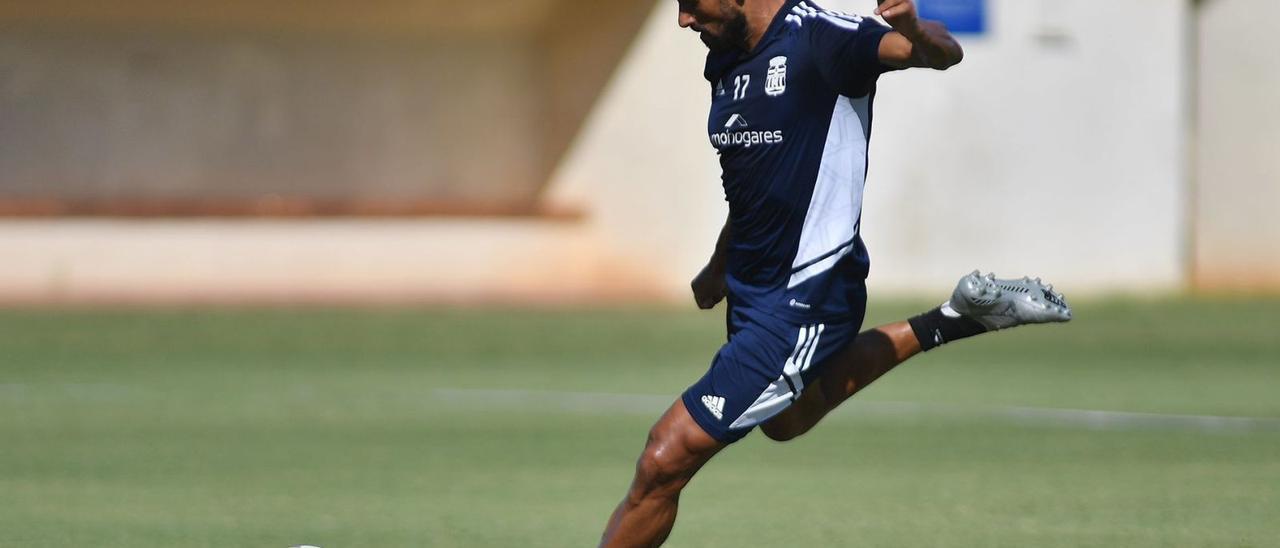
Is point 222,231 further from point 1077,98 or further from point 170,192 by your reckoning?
point 1077,98

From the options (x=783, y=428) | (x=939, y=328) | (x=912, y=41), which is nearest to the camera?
(x=912, y=41)

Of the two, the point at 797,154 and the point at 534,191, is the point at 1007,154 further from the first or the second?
the point at 797,154

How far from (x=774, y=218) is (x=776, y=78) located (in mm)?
466

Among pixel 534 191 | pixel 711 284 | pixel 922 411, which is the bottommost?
pixel 711 284

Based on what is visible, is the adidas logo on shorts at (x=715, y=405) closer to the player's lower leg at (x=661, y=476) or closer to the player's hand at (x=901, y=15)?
the player's lower leg at (x=661, y=476)

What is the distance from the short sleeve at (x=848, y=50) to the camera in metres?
6.20

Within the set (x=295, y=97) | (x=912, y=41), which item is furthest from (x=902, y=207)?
(x=912, y=41)

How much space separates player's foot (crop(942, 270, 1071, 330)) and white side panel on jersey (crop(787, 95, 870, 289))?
1.91 ft

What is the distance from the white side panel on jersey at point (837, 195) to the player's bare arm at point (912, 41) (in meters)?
0.37

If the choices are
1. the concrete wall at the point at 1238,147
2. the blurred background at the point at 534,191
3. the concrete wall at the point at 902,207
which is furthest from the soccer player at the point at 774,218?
the concrete wall at the point at 1238,147

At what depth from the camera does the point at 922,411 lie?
44.9 feet

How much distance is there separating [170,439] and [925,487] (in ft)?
→ 15.5

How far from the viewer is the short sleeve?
6195mm

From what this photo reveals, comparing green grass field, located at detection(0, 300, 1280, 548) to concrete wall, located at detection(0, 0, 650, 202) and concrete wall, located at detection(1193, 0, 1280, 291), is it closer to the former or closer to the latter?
concrete wall, located at detection(1193, 0, 1280, 291)
